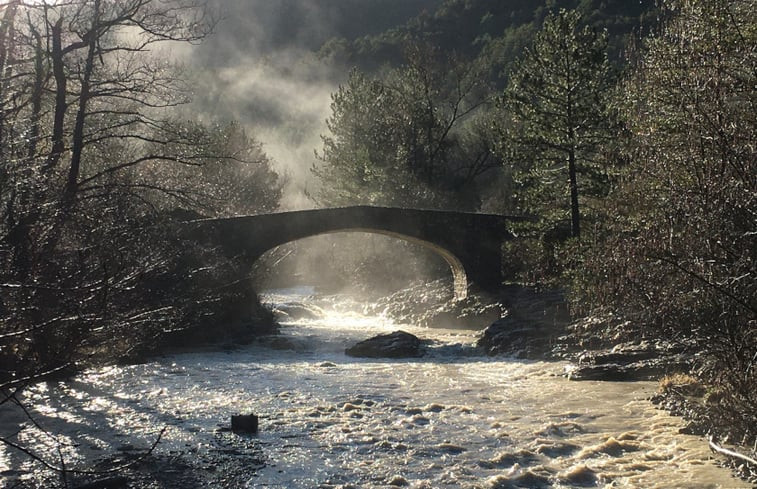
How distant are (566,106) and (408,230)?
8126 mm

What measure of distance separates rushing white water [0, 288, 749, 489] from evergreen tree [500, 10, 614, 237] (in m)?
8.45

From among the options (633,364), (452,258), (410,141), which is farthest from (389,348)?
(410,141)

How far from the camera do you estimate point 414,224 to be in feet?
94.8

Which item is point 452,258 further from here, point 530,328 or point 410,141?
point 410,141

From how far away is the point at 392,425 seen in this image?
1111cm

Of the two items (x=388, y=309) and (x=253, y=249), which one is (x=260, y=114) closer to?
(x=388, y=309)

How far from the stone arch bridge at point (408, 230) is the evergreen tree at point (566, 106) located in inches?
194

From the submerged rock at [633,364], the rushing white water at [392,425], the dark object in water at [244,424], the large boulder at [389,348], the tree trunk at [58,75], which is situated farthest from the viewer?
the large boulder at [389,348]

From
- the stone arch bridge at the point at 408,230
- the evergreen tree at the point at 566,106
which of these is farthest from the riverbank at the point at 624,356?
the evergreen tree at the point at 566,106

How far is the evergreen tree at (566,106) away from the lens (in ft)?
76.0

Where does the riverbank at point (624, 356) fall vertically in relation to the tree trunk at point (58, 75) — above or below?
below

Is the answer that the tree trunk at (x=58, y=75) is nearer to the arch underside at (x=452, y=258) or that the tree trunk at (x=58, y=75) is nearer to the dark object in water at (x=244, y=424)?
the dark object in water at (x=244, y=424)

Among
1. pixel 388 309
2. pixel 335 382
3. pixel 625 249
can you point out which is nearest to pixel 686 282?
pixel 625 249

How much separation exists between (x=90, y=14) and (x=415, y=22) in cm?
7517
